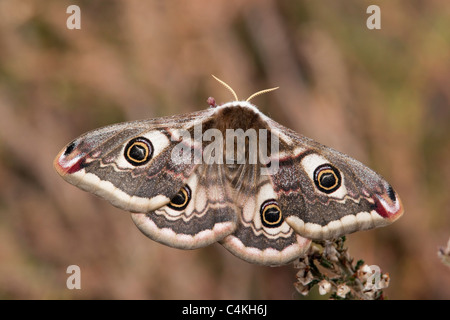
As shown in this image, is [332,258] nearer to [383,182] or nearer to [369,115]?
[383,182]

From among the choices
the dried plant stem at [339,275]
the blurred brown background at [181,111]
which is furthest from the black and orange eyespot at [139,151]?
the blurred brown background at [181,111]

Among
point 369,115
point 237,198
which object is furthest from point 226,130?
point 369,115

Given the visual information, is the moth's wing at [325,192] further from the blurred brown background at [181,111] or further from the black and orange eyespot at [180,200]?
the blurred brown background at [181,111]

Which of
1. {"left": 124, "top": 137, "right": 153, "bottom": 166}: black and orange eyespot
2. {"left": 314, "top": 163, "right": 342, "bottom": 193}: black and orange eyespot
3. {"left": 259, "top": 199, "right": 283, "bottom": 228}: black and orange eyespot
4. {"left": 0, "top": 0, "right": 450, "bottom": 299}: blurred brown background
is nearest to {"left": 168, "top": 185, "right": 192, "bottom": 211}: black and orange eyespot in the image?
{"left": 124, "top": 137, "right": 153, "bottom": 166}: black and orange eyespot

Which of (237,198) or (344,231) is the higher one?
(237,198)

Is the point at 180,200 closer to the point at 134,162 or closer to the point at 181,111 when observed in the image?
the point at 134,162

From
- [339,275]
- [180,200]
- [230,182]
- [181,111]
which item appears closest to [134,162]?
[180,200]
